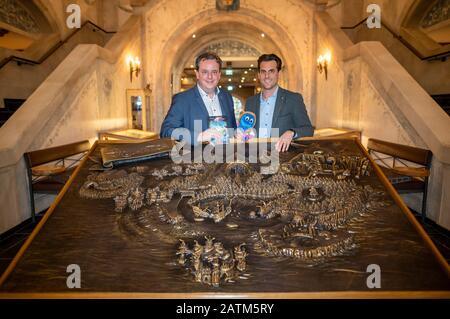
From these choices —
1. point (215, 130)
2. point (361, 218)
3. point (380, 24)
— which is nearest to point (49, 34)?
point (215, 130)

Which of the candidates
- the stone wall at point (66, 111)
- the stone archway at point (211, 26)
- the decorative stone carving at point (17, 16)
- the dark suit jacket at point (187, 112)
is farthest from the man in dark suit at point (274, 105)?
the decorative stone carving at point (17, 16)

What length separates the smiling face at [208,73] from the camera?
227cm

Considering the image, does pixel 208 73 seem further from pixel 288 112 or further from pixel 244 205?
pixel 244 205

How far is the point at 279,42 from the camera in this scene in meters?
10.3

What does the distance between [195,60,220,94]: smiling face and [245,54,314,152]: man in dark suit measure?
0.44 meters

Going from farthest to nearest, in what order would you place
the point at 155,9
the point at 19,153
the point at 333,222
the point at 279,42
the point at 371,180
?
the point at 279,42 → the point at 155,9 → the point at 19,153 → the point at 371,180 → the point at 333,222

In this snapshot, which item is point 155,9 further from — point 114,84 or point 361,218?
point 361,218

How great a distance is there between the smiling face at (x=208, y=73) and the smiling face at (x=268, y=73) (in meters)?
0.41

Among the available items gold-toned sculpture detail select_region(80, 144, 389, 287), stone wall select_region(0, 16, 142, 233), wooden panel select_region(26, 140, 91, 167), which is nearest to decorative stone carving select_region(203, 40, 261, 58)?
stone wall select_region(0, 16, 142, 233)

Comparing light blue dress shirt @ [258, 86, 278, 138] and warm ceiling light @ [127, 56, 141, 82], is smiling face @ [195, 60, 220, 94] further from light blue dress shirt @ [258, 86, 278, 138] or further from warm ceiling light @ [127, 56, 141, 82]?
warm ceiling light @ [127, 56, 141, 82]

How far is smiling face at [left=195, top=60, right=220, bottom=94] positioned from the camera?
227 cm

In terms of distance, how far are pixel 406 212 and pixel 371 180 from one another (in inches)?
13.5

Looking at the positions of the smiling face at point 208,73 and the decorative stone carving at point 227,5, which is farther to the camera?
the decorative stone carving at point 227,5

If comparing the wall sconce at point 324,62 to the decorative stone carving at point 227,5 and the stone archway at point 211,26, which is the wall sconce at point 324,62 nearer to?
the stone archway at point 211,26
